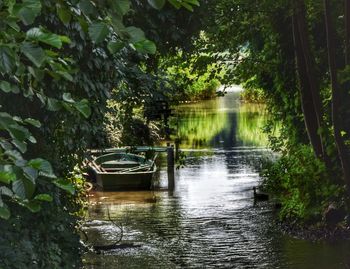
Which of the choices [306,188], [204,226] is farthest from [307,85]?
[204,226]

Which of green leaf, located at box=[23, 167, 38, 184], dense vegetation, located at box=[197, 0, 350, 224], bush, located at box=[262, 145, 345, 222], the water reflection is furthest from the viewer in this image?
the water reflection

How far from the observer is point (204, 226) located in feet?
48.9

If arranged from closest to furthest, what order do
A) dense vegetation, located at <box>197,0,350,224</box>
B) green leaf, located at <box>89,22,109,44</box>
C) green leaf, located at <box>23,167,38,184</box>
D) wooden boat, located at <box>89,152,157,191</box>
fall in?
green leaf, located at <box>23,167,38,184</box>, green leaf, located at <box>89,22,109,44</box>, dense vegetation, located at <box>197,0,350,224</box>, wooden boat, located at <box>89,152,157,191</box>

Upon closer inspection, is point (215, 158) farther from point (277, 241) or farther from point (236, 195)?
point (277, 241)

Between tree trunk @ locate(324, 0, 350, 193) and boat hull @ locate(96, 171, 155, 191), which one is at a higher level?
tree trunk @ locate(324, 0, 350, 193)

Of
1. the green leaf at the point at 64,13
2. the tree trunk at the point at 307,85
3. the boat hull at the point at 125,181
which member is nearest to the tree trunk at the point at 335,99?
the tree trunk at the point at 307,85

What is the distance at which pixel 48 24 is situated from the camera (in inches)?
236

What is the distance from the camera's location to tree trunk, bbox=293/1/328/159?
13.3 meters

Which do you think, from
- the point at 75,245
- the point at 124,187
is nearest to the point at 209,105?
the point at 124,187

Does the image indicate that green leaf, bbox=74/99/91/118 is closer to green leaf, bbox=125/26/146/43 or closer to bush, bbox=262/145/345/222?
green leaf, bbox=125/26/146/43

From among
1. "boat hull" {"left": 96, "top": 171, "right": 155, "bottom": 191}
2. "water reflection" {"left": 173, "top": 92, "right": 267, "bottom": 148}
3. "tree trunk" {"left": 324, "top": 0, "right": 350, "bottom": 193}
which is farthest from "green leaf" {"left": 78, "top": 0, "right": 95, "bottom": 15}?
"water reflection" {"left": 173, "top": 92, "right": 267, "bottom": 148}

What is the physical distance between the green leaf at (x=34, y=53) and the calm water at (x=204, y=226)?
→ 31.6ft

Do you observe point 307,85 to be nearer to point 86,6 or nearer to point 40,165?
point 86,6

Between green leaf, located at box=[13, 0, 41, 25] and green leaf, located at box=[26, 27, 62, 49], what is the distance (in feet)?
0.17
